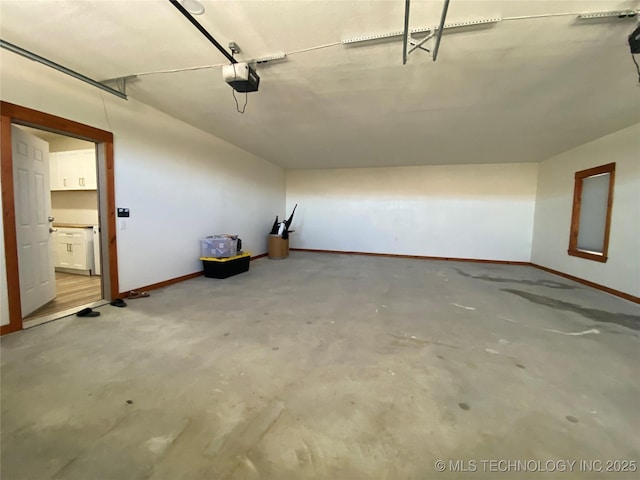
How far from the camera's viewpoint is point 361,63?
8.21 ft

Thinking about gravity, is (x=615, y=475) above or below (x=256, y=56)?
below

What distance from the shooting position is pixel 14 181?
262cm

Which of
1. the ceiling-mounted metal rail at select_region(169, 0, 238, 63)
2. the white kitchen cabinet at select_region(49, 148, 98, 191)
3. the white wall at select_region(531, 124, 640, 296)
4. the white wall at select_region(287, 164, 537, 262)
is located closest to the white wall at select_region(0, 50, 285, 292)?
the ceiling-mounted metal rail at select_region(169, 0, 238, 63)

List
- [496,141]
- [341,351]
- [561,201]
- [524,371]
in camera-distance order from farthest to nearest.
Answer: [561,201], [496,141], [341,351], [524,371]

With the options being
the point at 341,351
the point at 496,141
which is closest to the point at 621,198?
the point at 496,141

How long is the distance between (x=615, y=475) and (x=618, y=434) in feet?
1.14

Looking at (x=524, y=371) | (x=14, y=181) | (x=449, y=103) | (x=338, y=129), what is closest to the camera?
(x=524, y=371)

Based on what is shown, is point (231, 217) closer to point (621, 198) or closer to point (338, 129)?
point (338, 129)

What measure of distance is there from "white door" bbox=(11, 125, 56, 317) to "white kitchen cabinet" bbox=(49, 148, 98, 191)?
5.35ft

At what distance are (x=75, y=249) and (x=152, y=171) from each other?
7.69 feet

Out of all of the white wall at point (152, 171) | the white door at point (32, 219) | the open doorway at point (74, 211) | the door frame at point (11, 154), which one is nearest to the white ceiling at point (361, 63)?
the white wall at point (152, 171)

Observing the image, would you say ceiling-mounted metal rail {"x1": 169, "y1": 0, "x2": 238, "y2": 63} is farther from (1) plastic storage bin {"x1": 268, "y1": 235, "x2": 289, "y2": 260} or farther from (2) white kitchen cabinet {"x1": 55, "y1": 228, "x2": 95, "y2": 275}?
(1) plastic storage bin {"x1": 268, "y1": 235, "x2": 289, "y2": 260}

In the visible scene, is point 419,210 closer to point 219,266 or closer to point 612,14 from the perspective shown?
point 219,266

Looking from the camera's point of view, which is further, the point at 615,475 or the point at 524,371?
the point at 524,371
